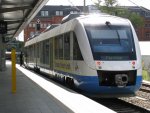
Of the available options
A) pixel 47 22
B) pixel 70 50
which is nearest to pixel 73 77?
pixel 70 50

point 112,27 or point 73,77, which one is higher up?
point 112,27

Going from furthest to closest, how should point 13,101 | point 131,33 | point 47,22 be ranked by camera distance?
point 47,22, point 131,33, point 13,101

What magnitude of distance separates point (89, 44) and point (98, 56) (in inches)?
19.6

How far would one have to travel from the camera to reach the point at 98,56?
A: 13664 mm

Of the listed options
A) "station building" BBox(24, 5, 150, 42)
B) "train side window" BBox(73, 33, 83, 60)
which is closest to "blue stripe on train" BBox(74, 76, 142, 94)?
"train side window" BBox(73, 33, 83, 60)

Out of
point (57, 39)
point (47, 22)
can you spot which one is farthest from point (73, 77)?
point (47, 22)

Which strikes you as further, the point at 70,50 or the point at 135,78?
the point at 70,50

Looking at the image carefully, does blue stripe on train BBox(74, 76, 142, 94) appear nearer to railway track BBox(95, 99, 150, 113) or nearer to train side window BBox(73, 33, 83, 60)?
railway track BBox(95, 99, 150, 113)

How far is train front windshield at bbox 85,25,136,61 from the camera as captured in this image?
13773 mm

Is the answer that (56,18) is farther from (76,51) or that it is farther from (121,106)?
(121,106)

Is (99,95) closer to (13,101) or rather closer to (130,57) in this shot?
(130,57)

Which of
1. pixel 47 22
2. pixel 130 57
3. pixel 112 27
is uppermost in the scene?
pixel 47 22

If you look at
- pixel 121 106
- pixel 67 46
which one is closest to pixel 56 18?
pixel 67 46

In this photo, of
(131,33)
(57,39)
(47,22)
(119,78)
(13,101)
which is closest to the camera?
(13,101)
